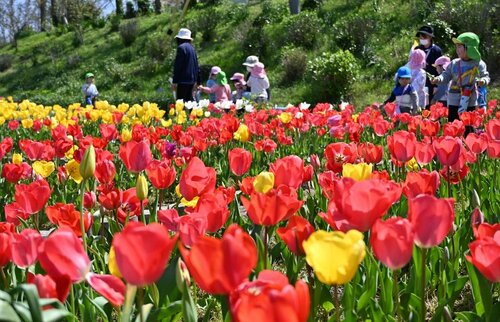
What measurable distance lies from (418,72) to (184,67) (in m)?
3.32

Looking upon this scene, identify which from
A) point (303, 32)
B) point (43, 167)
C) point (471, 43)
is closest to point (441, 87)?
point (471, 43)

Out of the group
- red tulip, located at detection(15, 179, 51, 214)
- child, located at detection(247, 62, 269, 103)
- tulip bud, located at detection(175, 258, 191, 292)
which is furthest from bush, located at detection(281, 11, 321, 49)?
tulip bud, located at detection(175, 258, 191, 292)

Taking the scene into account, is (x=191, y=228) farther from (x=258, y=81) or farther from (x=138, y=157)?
(x=258, y=81)

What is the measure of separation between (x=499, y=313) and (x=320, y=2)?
1997cm

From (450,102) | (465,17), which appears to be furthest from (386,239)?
(465,17)

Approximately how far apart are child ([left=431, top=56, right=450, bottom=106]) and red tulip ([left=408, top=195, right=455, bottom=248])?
735cm

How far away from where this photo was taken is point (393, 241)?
3.34 ft

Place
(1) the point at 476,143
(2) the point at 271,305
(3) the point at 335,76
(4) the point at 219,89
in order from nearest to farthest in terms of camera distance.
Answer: (2) the point at 271,305 → (1) the point at 476,143 → (4) the point at 219,89 → (3) the point at 335,76

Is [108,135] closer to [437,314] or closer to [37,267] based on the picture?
[37,267]

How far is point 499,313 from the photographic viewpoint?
4.34ft

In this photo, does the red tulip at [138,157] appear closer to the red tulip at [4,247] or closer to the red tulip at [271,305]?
the red tulip at [4,247]

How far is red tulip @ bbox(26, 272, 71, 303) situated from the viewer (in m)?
0.92

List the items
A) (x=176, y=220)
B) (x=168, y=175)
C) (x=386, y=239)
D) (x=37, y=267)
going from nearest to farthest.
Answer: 1. (x=386, y=239)
2. (x=176, y=220)
3. (x=37, y=267)
4. (x=168, y=175)

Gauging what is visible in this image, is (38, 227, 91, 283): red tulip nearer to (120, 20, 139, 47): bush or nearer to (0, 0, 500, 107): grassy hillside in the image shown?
(0, 0, 500, 107): grassy hillside
